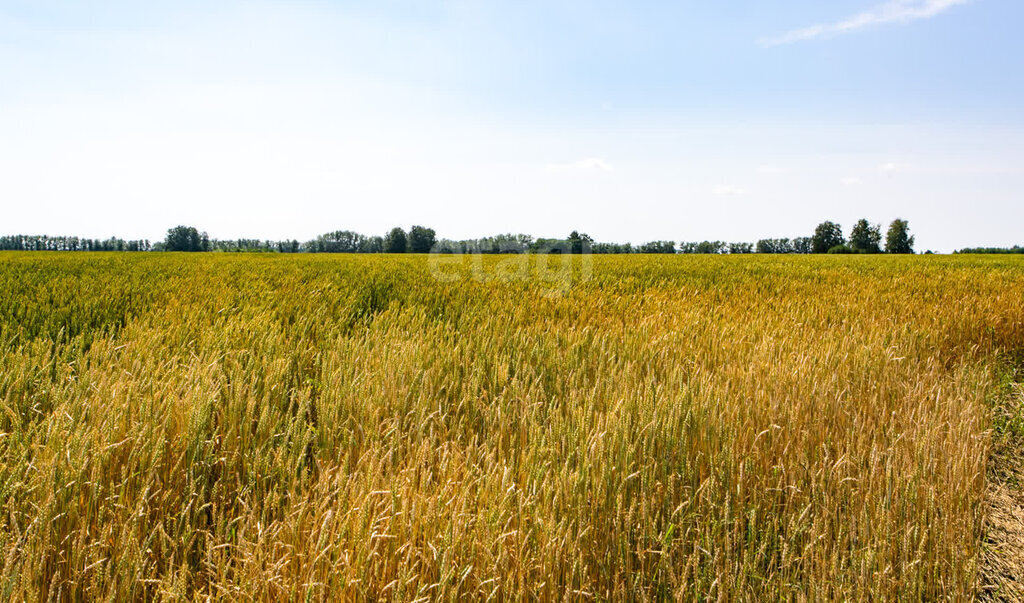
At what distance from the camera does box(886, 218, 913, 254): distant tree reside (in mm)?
79625

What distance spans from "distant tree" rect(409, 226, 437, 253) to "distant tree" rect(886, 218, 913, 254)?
71.9 m

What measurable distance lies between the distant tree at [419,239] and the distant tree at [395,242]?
2111 mm

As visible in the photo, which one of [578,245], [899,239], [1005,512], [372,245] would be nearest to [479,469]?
[1005,512]

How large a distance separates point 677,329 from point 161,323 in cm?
368

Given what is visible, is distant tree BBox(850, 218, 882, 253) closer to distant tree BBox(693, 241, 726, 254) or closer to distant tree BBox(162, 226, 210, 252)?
distant tree BBox(693, 241, 726, 254)

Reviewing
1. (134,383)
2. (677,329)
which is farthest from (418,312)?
(134,383)

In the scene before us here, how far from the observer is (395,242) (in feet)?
253

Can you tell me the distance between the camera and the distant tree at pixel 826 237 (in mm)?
87562

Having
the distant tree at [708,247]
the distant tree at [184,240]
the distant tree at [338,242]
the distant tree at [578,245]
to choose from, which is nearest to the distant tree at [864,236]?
the distant tree at [708,247]

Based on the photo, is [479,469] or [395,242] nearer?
[479,469]

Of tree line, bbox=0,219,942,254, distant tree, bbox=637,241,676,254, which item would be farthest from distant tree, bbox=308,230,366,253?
distant tree, bbox=637,241,676,254

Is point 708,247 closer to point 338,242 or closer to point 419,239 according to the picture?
point 419,239

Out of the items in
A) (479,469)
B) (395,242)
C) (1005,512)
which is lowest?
(1005,512)

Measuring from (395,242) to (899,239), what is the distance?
79523mm
